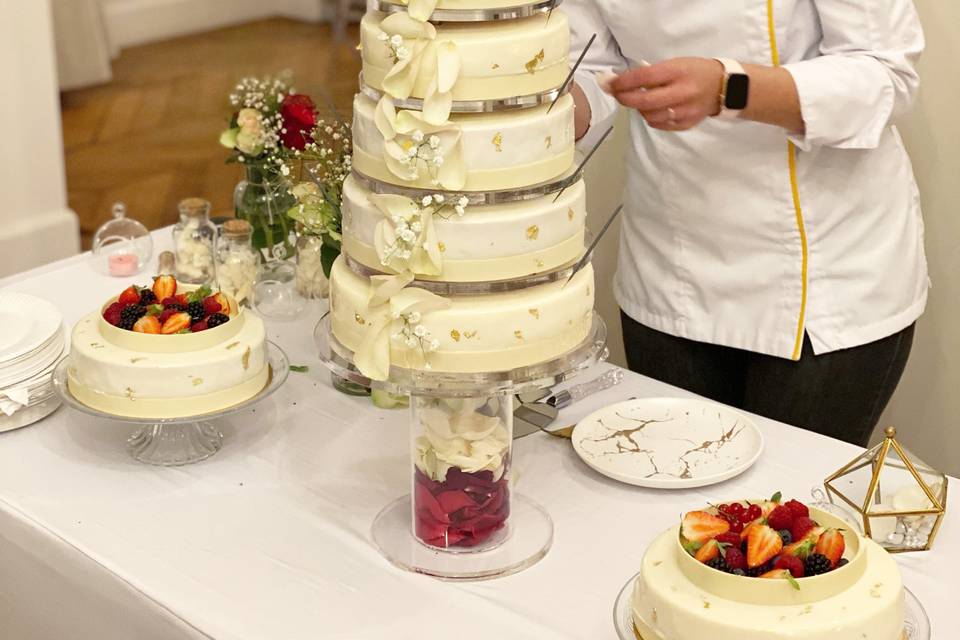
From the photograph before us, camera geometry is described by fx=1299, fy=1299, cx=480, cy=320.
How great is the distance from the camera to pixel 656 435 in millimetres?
1758

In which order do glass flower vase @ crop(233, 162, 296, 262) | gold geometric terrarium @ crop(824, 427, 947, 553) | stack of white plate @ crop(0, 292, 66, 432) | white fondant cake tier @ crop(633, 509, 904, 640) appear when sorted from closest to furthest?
white fondant cake tier @ crop(633, 509, 904, 640) → gold geometric terrarium @ crop(824, 427, 947, 553) → stack of white plate @ crop(0, 292, 66, 432) → glass flower vase @ crop(233, 162, 296, 262)

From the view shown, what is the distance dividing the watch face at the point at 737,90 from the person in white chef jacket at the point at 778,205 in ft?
0.04

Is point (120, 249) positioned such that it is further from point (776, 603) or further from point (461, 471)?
point (776, 603)

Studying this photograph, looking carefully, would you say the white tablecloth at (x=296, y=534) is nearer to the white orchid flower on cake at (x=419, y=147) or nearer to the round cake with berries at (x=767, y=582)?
the round cake with berries at (x=767, y=582)

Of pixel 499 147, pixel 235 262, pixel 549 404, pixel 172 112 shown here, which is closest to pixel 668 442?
pixel 549 404

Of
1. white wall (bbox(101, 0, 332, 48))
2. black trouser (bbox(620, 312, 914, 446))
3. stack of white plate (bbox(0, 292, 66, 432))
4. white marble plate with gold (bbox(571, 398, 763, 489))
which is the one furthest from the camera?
white wall (bbox(101, 0, 332, 48))

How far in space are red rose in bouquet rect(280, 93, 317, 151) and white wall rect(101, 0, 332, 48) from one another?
5.11m

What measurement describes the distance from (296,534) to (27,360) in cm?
54

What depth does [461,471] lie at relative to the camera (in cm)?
148

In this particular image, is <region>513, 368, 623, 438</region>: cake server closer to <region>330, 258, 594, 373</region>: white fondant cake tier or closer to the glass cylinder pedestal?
the glass cylinder pedestal

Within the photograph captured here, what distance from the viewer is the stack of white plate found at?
179 centimetres

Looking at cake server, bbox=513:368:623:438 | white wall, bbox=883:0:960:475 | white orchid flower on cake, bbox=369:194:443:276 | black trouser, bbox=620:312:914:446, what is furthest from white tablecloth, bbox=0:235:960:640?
white wall, bbox=883:0:960:475

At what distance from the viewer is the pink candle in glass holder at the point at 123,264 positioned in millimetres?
2299

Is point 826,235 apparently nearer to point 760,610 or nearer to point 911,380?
point 911,380
